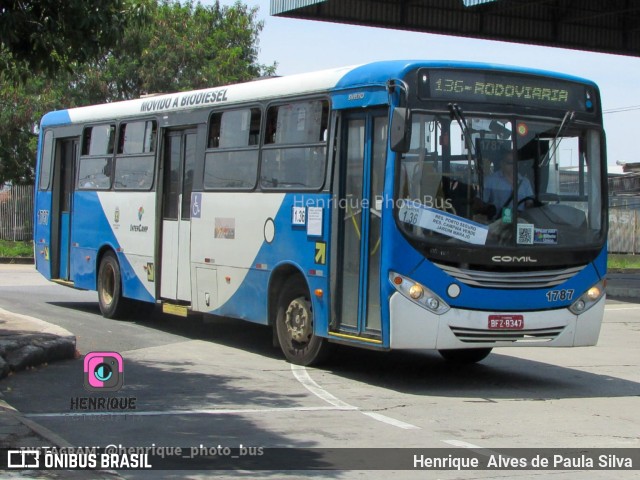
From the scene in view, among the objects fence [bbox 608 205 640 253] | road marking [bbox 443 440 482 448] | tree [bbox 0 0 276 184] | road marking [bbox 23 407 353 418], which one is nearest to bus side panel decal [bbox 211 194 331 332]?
road marking [bbox 23 407 353 418]

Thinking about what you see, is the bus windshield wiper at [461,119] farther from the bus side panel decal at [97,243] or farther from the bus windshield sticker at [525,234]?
the bus side panel decal at [97,243]

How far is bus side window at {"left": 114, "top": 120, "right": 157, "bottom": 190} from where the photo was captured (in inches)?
631

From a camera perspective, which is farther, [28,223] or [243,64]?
[243,64]

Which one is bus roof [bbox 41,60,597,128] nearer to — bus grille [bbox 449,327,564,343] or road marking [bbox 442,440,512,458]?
bus grille [bbox 449,327,564,343]

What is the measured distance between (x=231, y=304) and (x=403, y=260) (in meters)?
3.81

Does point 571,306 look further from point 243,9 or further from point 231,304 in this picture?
point 243,9

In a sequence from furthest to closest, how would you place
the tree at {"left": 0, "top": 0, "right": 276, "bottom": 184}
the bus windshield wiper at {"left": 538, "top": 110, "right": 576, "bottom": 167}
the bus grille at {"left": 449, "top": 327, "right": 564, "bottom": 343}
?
the tree at {"left": 0, "top": 0, "right": 276, "bottom": 184}
the bus windshield wiper at {"left": 538, "top": 110, "right": 576, "bottom": 167}
the bus grille at {"left": 449, "top": 327, "right": 564, "bottom": 343}

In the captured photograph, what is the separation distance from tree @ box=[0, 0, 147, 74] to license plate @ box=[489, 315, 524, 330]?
15.8 ft

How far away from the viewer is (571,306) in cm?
1155

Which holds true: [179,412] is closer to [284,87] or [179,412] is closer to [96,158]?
[284,87]

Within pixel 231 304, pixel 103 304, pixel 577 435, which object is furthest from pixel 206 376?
pixel 103 304

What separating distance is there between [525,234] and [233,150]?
4.55 meters

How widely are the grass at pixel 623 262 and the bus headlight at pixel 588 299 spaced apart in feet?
85.2

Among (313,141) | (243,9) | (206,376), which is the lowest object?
(206,376)
